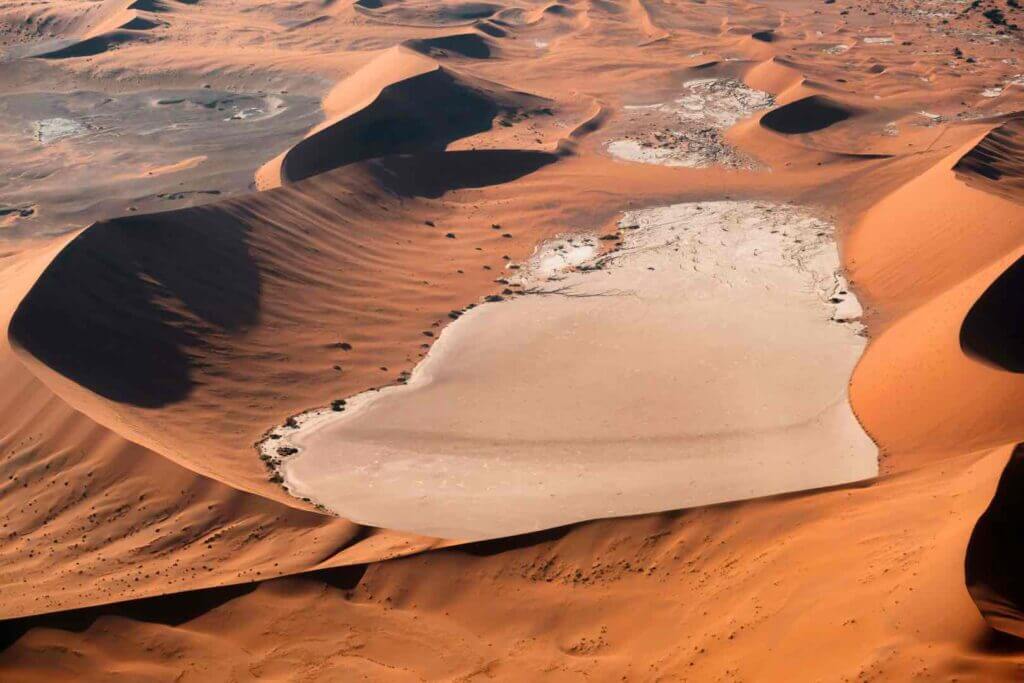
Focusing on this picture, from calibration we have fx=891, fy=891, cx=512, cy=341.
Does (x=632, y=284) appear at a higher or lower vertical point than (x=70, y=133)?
lower

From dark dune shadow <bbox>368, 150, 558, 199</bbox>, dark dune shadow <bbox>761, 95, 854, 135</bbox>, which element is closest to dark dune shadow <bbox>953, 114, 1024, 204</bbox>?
dark dune shadow <bbox>761, 95, 854, 135</bbox>

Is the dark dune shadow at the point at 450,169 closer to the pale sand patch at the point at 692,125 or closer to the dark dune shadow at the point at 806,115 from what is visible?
the pale sand patch at the point at 692,125

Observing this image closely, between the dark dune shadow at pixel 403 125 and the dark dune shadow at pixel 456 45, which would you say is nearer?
the dark dune shadow at pixel 403 125

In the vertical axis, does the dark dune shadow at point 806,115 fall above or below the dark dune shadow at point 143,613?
above

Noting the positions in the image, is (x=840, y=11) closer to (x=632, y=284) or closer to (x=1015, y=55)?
(x=1015, y=55)

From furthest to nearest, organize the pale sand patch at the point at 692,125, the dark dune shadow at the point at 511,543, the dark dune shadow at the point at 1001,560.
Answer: the pale sand patch at the point at 692,125 < the dark dune shadow at the point at 511,543 < the dark dune shadow at the point at 1001,560

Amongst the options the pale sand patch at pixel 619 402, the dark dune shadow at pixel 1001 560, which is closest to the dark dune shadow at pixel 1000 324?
the pale sand patch at pixel 619 402

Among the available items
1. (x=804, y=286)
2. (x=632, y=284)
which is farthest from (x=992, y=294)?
(x=632, y=284)
